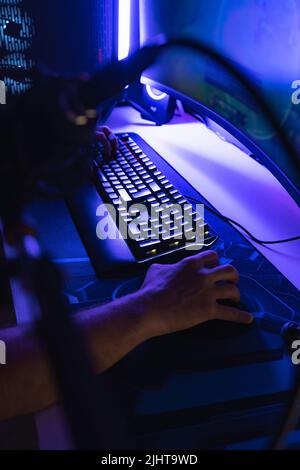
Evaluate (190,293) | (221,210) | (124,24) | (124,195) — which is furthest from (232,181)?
(124,24)

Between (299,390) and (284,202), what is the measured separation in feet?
2.05

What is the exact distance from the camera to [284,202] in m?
0.80

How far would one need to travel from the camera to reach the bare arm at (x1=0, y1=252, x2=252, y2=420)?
433mm

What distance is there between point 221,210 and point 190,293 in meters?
0.29

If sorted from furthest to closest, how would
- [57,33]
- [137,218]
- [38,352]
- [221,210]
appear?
[57,33] < [221,210] < [137,218] < [38,352]

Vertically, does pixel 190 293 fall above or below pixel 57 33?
below

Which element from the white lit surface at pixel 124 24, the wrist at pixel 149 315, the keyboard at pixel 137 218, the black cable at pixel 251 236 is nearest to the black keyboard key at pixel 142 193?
the keyboard at pixel 137 218

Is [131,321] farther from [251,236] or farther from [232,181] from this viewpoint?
[232,181]

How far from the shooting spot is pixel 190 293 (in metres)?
0.50

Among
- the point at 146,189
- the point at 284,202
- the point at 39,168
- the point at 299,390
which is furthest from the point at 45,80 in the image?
the point at 284,202

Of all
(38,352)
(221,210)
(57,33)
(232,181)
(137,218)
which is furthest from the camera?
(57,33)

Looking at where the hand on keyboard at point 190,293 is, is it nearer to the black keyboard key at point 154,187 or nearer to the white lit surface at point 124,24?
the black keyboard key at point 154,187

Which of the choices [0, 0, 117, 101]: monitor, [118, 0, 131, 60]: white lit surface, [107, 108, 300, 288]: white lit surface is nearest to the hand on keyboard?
[107, 108, 300, 288]: white lit surface
